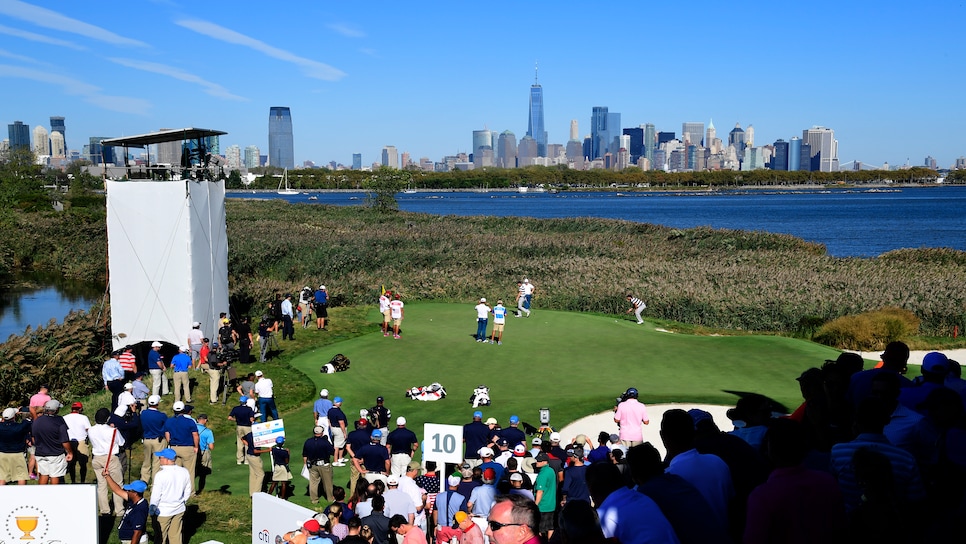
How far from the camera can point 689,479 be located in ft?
20.1

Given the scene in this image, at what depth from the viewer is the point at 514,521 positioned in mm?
6082

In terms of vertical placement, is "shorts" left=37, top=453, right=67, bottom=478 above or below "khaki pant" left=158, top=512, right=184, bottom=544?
above

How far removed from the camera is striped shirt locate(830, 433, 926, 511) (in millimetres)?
6293

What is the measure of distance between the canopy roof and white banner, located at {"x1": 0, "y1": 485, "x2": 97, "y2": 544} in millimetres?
16066

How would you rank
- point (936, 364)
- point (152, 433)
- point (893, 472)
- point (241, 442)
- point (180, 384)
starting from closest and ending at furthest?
point (893, 472), point (936, 364), point (152, 433), point (241, 442), point (180, 384)

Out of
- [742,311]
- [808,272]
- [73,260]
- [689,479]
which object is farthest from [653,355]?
[73,260]

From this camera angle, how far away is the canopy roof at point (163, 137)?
79.4 ft

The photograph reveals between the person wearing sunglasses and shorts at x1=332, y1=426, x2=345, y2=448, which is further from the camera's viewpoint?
shorts at x1=332, y1=426, x2=345, y2=448

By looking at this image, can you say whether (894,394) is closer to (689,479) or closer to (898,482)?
(898,482)

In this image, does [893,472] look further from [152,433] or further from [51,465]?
[51,465]

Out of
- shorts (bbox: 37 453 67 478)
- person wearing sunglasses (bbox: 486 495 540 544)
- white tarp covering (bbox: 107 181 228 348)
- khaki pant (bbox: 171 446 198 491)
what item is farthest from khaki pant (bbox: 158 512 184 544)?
white tarp covering (bbox: 107 181 228 348)

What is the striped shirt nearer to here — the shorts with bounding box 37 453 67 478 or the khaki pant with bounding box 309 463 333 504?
the khaki pant with bounding box 309 463 333 504

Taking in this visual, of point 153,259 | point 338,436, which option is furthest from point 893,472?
point 153,259

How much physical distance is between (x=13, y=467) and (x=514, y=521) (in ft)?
34.3
